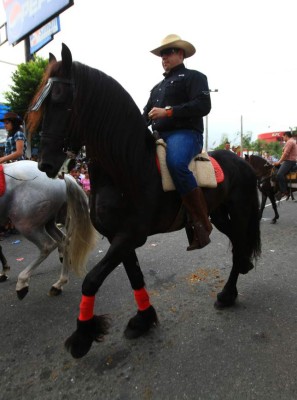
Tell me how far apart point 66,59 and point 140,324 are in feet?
7.23

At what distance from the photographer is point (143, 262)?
467 centimetres

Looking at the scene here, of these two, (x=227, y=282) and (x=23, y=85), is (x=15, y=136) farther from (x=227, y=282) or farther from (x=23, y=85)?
(x=23, y=85)

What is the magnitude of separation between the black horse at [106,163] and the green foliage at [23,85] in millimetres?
13714

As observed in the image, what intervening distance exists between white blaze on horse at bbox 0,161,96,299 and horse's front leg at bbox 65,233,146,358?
122 cm

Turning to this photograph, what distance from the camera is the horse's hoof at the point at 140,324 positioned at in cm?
262

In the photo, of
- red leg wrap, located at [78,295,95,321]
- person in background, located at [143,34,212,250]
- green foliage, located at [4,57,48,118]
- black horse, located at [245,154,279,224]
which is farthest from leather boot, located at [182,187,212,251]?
green foliage, located at [4,57,48,118]

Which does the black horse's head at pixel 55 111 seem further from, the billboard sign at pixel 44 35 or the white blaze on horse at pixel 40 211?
the billboard sign at pixel 44 35

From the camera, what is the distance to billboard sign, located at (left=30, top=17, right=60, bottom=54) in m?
14.1

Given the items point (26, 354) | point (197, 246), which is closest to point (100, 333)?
point (26, 354)

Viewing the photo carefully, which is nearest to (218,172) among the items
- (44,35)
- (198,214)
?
(198,214)

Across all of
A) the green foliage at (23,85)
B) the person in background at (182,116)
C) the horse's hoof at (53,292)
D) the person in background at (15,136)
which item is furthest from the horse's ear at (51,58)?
the green foliage at (23,85)

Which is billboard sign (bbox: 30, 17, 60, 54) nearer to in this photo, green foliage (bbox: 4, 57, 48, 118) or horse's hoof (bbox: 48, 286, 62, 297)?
green foliage (bbox: 4, 57, 48, 118)

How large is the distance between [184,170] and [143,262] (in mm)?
2636

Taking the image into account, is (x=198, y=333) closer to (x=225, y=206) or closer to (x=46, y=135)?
(x=225, y=206)
